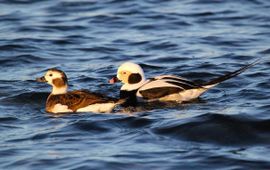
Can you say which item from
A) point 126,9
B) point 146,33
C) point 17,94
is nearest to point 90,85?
point 17,94

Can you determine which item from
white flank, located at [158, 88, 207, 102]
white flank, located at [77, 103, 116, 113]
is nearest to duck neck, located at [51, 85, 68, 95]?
white flank, located at [77, 103, 116, 113]

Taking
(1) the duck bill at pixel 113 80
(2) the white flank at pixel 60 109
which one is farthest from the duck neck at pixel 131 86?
(2) the white flank at pixel 60 109

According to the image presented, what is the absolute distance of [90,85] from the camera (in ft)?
52.7

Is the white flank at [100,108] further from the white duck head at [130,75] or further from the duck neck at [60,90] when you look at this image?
the white duck head at [130,75]

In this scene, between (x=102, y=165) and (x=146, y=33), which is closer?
(x=102, y=165)

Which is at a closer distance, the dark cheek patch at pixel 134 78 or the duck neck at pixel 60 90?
the duck neck at pixel 60 90

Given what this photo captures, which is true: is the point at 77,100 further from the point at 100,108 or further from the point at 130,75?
the point at 130,75

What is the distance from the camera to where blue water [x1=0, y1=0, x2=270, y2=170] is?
431 inches

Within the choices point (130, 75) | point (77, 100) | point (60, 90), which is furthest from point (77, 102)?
point (130, 75)

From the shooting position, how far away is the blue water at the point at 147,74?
35.9 feet

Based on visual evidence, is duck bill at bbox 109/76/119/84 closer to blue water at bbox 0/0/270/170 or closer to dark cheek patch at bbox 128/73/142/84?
dark cheek patch at bbox 128/73/142/84

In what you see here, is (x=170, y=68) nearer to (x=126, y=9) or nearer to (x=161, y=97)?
(x=161, y=97)

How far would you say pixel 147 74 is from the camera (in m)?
17.3

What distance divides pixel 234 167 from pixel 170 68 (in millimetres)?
7158
